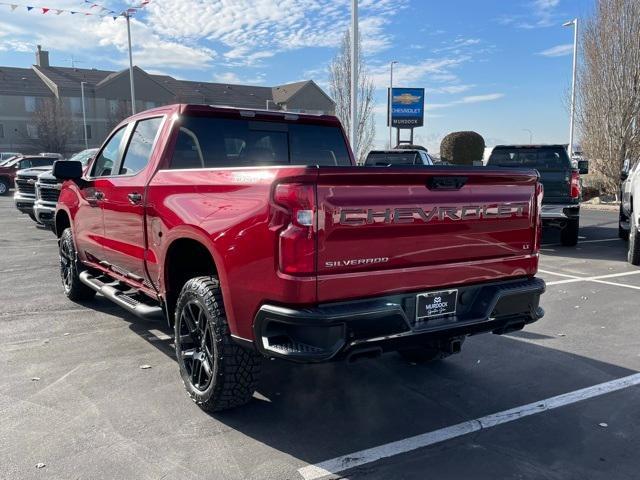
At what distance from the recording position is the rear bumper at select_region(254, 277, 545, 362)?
290cm

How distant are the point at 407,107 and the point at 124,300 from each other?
119ft

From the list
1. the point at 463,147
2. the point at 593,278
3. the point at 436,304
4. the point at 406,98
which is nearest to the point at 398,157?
the point at 593,278

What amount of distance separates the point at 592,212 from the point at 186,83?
5732cm

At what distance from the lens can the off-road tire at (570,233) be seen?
10859 millimetres

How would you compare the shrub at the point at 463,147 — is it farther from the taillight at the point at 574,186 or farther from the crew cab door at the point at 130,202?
the crew cab door at the point at 130,202

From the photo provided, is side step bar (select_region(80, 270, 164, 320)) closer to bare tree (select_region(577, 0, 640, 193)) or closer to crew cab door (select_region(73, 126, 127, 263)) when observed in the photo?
crew cab door (select_region(73, 126, 127, 263))

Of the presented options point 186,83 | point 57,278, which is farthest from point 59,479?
point 186,83

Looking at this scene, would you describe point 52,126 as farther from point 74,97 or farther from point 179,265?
point 179,265

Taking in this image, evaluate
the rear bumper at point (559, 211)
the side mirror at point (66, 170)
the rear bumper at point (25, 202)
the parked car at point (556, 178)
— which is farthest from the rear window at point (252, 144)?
the rear bumper at point (25, 202)

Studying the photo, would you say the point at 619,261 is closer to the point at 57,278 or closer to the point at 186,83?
the point at 57,278

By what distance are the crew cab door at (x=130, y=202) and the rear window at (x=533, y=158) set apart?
26.8 feet

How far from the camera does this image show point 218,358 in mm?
3461

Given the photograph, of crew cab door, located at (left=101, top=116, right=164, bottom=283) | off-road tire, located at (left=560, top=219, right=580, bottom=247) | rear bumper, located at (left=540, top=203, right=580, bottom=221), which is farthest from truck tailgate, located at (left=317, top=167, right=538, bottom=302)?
off-road tire, located at (left=560, top=219, right=580, bottom=247)

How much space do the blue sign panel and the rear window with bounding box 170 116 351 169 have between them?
3474cm
